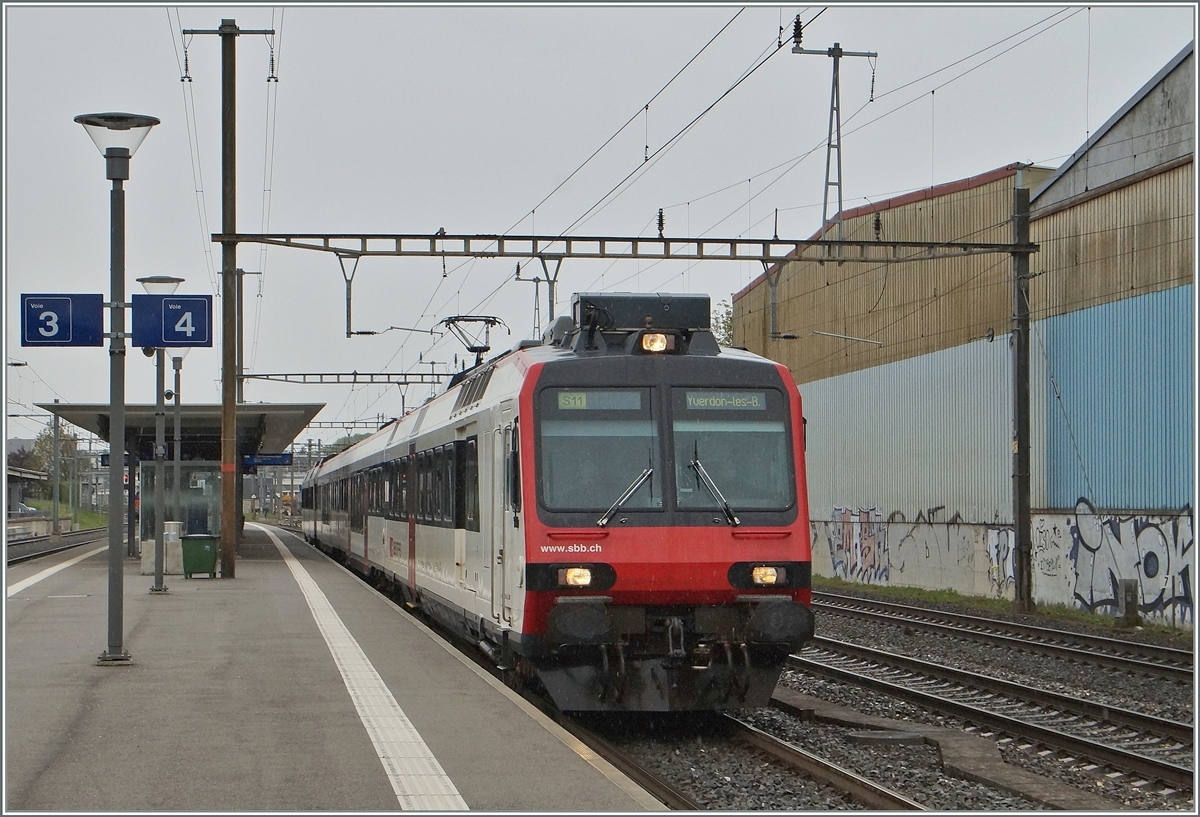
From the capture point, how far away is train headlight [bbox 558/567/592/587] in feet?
33.8

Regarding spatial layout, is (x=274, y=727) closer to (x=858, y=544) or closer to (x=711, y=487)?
(x=711, y=487)

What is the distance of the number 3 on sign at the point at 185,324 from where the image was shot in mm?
14461

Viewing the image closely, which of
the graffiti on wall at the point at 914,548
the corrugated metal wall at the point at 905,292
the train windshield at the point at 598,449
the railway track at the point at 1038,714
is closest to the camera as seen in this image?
the railway track at the point at 1038,714

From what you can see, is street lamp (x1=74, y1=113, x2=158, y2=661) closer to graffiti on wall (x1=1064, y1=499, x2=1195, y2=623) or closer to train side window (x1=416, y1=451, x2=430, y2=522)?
train side window (x1=416, y1=451, x2=430, y2=522)

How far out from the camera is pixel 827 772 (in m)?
8.81

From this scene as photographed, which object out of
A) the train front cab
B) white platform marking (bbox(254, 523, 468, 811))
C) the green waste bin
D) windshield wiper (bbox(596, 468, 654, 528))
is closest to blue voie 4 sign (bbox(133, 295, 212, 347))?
white platform marking (bbox(254, 523, 468, 811))

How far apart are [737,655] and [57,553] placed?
1438 inches

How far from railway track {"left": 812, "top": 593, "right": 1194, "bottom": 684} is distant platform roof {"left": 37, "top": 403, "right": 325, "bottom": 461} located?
15.0 meters

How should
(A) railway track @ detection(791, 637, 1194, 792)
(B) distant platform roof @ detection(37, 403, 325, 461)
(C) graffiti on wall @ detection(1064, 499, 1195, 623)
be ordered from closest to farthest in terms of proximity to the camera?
(A) railway track @ detection(791, 637, 1194, 792) → (C) graffiti on wall @ detection(1064, 499, 1195, 623) → (B) distant platform roof @ detection(37, 403, 325, 461)

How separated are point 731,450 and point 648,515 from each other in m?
0.89

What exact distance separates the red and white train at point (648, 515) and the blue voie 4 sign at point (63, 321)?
13.0 ft

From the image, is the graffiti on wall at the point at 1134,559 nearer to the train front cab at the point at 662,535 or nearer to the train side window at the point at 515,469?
the train front cab at the point at 662,535

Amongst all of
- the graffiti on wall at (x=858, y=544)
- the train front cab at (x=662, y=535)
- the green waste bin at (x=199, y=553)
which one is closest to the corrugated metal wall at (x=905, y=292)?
the graffiti on wall at (x=858, y=544)

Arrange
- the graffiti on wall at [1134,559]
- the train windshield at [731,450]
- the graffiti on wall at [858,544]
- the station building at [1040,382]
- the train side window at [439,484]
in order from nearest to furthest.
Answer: the train windshield at [731,450] → the train side window at [439,484] → the graffiti on wall at [1134,559] → the station building at [1040,382] → the graffiti on wall at [858,544]
